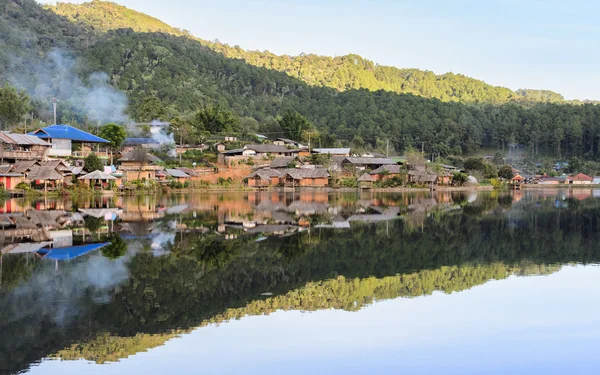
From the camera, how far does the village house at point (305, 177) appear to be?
42.8 metres

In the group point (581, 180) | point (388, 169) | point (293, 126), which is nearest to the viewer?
point (388, 169)

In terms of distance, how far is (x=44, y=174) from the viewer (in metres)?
29.5

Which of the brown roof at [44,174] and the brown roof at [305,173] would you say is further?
the brown roof at [305,173]

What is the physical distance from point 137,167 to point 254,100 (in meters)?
53.4

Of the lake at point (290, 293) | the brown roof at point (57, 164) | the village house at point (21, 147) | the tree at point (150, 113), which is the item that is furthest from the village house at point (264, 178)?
the lake at point (290, 293)

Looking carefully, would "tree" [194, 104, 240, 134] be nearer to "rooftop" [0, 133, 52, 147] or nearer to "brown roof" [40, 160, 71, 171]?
"rooftop" [0, 133, 52, 147]

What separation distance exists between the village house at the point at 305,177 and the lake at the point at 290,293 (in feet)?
82.3

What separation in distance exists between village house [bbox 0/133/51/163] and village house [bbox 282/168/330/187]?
16.8 meters

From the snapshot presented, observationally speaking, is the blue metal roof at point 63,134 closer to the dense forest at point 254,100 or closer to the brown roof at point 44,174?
the brown roof at point 44,174

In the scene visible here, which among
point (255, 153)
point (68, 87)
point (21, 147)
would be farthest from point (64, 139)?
point (68, 87)

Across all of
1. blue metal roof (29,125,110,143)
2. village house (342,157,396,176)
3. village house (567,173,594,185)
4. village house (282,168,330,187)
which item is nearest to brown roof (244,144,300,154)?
village house (342,157,396,176)

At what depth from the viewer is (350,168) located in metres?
48.0

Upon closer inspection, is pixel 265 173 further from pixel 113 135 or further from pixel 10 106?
pixel 10 106

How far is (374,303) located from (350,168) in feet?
130
